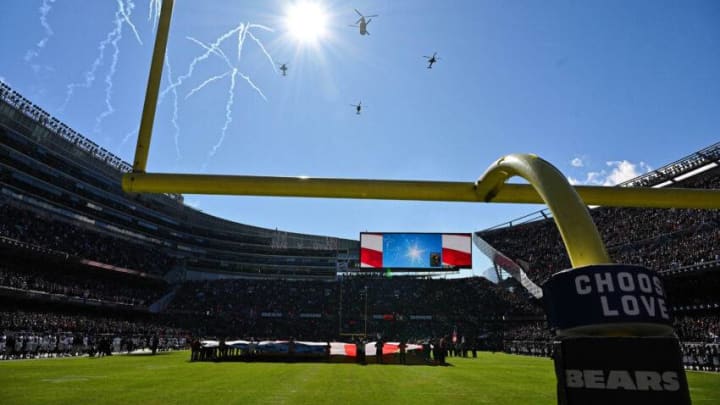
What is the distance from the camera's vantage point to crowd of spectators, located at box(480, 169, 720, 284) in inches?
1300

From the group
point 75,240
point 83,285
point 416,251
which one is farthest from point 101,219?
point 416,251

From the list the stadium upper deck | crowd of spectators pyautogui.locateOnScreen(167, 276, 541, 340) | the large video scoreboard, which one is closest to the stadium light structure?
the large video scoreboard

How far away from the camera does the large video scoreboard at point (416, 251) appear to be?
138ft

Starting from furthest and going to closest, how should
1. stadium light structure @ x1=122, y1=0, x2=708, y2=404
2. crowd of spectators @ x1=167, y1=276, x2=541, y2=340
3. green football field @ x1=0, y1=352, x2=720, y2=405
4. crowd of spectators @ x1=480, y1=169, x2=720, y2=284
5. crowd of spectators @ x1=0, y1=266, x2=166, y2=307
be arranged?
crowd of spectators @ x1=167, y1=276, x2=541, y2=340
crowd of spectators @ x1=0, y1=266, x2=166, y2=307
crowd of spectators @ x1=480, y1=169, x2=720, y2=284
green football field @ x1=0, y1=352, x2=720, y2=405
stadium light structure @ x1=122, y1=0, x2=708, y2=404

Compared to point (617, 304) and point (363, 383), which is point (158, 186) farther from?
point (363, 383)

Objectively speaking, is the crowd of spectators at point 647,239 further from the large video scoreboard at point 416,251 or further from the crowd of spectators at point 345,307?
the large video scoreboard at point 416,251

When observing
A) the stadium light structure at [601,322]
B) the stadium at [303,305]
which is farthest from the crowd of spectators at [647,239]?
the stadium light structure at [601,322]

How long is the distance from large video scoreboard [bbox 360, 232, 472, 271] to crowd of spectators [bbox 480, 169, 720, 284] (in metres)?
10.4

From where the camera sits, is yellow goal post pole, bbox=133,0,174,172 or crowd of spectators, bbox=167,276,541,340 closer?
yellow goal post pole, bbox=133,0,174,172

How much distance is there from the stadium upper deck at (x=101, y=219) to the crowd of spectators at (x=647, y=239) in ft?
145

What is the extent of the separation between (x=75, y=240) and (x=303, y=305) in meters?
27.4

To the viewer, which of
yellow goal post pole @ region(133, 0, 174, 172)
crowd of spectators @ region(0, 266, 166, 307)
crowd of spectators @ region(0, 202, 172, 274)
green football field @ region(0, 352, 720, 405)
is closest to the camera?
yellow goal post pole @ region(133, 0, 174, 172)

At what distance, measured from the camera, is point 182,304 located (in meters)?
58.7

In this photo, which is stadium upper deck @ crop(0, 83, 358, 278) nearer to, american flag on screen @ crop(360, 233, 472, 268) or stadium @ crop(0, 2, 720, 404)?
stadium @ crop(0, 2, 720, 404)
